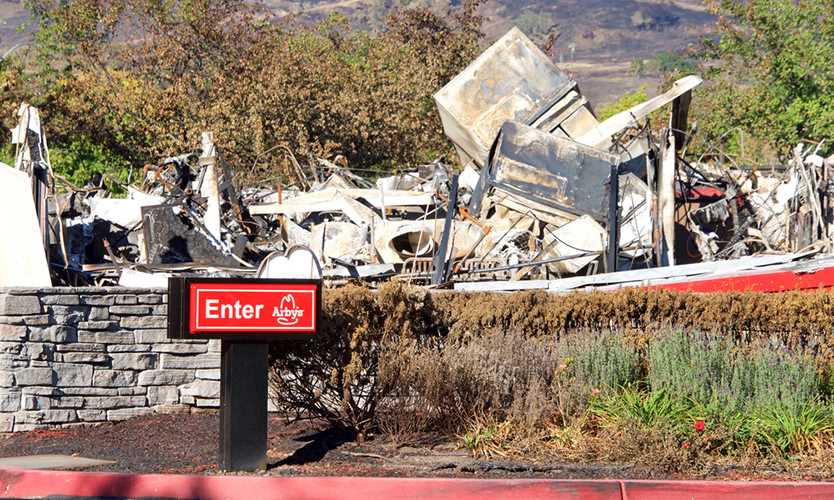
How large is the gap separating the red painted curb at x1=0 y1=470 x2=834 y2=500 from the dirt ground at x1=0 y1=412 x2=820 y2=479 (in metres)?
0.30

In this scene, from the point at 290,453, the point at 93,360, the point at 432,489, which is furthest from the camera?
the point at 93,360

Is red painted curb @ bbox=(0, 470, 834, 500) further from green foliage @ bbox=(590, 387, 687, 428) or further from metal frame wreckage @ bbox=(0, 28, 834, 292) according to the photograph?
metal frame wreckage @ bbox=(0, 28, 834, 292)

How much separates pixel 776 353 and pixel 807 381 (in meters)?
0.43

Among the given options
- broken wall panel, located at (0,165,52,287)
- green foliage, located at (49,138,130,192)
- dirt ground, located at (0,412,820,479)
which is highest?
green foliage, located at (49,138,130,192)

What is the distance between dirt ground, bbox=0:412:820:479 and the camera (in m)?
7.68

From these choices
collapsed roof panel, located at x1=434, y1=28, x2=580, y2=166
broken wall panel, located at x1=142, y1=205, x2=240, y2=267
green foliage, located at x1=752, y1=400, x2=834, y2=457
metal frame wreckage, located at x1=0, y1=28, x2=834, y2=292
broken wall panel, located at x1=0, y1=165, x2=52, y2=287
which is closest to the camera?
green foliage, located at x1=752, y1=400, x2=834, y2=457

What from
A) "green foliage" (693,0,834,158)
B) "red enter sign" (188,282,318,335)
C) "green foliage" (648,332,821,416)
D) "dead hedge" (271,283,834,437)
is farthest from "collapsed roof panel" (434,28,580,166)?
"green foliage" (693,0,834,158)

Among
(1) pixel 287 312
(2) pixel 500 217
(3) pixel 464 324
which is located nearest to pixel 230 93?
(2) pixel 500 217

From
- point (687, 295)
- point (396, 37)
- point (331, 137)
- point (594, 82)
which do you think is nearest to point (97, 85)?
point (331, 137)

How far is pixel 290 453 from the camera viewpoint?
8422mm

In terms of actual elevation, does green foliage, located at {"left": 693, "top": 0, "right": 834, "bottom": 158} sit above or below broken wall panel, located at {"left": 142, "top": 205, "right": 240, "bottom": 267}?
above

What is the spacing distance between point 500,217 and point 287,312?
6959mm

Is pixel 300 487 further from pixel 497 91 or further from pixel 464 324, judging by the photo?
A: pixel 497 91

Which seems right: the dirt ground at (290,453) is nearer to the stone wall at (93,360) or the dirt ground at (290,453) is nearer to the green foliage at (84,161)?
the stone wall at (93,360)
